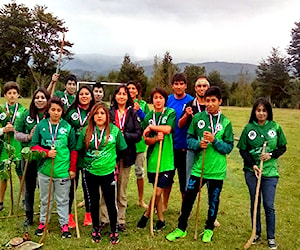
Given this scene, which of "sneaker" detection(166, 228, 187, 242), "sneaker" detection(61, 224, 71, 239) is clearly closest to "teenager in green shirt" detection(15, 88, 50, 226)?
"sneaker" detection(61, 224, 71, 239)

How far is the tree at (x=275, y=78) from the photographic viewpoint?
4500 centimetres

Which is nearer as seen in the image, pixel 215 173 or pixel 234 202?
pixel 215 173

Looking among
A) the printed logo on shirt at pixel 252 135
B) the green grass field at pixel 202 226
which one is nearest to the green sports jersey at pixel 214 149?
the printed logo on shirt at pixel 252 135

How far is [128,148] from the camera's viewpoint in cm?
548

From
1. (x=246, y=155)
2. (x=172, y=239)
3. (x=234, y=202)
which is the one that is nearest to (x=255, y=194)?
(x=246, y=155)

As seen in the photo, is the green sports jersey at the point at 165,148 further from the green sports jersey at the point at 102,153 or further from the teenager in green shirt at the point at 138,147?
the teenager in green shirt at the point at 138,147

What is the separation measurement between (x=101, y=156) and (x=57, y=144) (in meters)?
0.63

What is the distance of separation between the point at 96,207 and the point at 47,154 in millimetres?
979

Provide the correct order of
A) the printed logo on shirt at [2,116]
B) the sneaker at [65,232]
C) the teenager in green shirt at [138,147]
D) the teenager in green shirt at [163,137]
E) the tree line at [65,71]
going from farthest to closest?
1. the tree line at [65,71]
2. the teenager in green shirt at [138,147]
3. the printed logo on shirt at [2,116]
4. the teenager in green shirt at [163,137]
5. the sneaker at [65,232]

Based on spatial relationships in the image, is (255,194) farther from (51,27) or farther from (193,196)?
(51,27)

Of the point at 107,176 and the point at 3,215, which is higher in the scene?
the point at 107,176

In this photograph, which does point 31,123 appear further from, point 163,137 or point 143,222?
point 143,222

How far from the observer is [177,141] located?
5.78 m

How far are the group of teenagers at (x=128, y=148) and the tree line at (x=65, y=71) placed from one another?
72.9 ft
